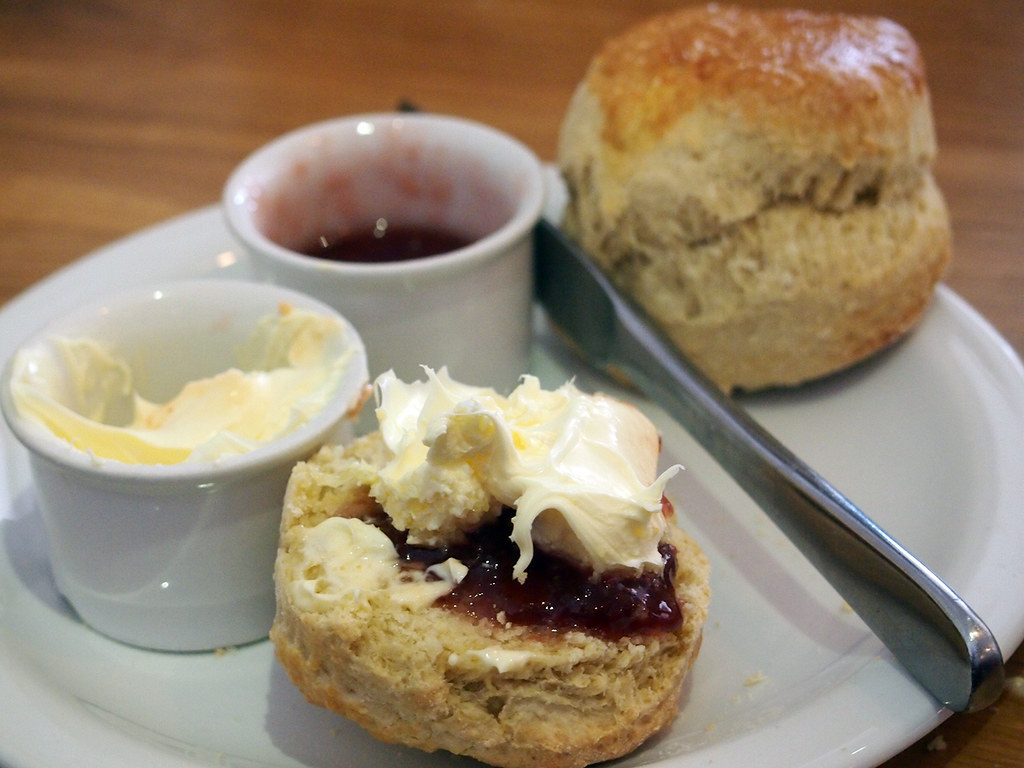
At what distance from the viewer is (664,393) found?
1.62 m

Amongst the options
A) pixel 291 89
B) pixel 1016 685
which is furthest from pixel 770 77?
pixel 291 89

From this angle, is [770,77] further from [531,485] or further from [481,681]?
[481,681]

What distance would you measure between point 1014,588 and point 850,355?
25.0 inches

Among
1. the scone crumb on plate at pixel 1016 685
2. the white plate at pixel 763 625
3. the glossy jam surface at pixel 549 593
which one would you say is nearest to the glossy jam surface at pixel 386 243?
the white plate at pixel 763 625

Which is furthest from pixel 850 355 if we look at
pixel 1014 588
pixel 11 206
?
pixel 11 206

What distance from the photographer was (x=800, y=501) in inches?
50.3

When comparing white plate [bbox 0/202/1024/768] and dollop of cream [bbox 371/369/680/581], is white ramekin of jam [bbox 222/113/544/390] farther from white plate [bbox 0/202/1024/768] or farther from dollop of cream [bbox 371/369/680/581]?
dollop of cream [bbox 371/369/680/581]

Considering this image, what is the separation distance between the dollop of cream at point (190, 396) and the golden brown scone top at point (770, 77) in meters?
0.67

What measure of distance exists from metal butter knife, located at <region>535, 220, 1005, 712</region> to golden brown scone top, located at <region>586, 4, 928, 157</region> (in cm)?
30

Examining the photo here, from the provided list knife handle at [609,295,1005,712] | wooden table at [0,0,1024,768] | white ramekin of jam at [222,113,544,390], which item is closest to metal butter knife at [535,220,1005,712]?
knife handle at [609,295,1005,712]

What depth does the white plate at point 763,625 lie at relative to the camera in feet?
3.56

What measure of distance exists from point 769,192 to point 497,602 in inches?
36.0

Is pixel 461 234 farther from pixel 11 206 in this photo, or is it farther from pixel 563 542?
pixel 11 206

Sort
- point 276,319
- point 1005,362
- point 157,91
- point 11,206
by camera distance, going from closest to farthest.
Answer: point 276,319 → point 1005,362 → point 11,206 → point 157,91
